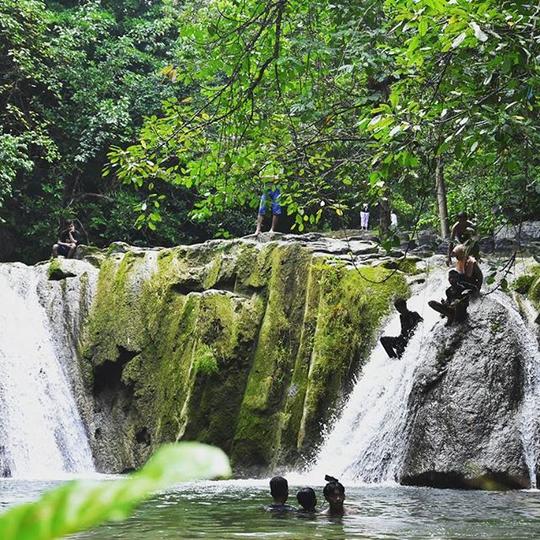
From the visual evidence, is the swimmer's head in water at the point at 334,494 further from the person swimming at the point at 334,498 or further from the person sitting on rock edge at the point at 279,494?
the person sitting on rock edge at the point at 279,494

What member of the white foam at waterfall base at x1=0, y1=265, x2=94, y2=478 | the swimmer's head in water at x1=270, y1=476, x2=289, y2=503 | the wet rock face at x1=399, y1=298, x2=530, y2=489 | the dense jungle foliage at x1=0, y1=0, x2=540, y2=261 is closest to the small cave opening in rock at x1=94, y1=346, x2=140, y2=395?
the white foam at waterfall base at x1=0, y1=265, x2=94, y2=478

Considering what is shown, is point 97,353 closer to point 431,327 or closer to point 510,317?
point 431,327

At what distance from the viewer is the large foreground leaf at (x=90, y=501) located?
0.37 metres

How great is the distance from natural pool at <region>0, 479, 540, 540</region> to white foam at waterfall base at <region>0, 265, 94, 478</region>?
194 inches

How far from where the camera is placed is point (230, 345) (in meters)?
14.9

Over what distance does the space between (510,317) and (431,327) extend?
143cm

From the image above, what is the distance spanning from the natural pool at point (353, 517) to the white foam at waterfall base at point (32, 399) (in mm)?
4924

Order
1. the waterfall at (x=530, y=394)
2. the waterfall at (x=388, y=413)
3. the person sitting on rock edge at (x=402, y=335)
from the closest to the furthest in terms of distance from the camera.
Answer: the waterfall at (x=530, y=394) → the waterfall at (x=388, y=413) → the person sitting on rock edge at (x=402, y=335)

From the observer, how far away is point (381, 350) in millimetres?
13688

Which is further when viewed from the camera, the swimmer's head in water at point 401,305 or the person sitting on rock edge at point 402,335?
the person sitting on rock edge at point 402,335

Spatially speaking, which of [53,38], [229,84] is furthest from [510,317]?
[53,38]

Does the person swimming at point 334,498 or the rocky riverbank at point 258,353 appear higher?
the rocky riverbank at point 258,353

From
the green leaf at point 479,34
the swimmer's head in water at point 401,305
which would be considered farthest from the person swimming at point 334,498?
the swimmer's head in water at point 401,305

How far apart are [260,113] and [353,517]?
13.2ft
